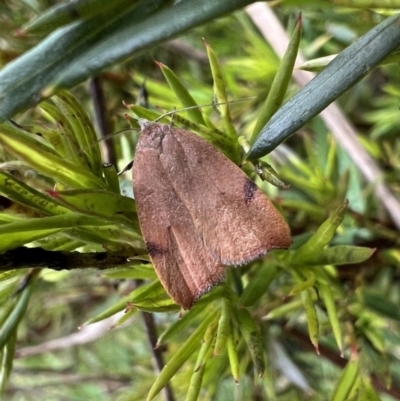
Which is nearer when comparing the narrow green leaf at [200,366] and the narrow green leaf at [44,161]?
the narrow green leaf at [44,161]

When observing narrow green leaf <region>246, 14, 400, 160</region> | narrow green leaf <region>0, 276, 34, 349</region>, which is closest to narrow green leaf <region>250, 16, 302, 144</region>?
narrow green leaf <region>246, 14, 400, 160</region>

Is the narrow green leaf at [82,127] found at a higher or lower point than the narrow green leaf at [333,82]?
higher

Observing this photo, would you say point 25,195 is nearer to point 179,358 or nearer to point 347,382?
point 179,358

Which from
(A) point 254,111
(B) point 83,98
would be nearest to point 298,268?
(A) point 254,111

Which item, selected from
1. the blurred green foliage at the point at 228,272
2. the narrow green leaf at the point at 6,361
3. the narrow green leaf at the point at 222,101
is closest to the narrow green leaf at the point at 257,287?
the blurred green foliage at the point at 228,272

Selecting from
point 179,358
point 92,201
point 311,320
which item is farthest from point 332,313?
point 92,201

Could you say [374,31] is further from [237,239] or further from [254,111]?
[254,111]

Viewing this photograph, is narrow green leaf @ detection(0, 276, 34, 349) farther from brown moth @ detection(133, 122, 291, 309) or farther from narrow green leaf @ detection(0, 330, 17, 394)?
brown moth @ detection(133, 122, 291, 309)

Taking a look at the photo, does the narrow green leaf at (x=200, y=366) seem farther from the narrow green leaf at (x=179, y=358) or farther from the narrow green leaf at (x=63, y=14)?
the narrow green leaf at (x=63, y=14)
